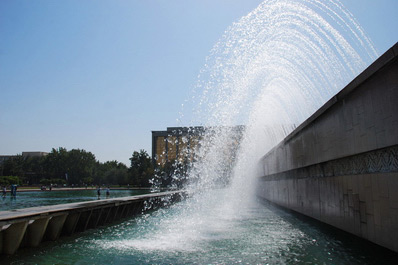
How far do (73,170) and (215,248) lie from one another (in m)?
103

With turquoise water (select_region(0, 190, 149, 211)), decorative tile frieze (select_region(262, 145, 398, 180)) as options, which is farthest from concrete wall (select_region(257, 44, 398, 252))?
turquoise water (select_region(0, 190, 149, 211))

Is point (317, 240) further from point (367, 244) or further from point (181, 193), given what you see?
point (181, 193)

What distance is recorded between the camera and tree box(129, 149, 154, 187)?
81250 mm

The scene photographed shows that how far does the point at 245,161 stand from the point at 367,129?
23.8 meters

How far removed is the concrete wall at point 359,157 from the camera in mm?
7011

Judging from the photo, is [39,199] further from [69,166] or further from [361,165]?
[69,166]

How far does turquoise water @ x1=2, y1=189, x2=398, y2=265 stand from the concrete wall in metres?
0.59

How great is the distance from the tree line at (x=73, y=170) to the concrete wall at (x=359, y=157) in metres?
73.3

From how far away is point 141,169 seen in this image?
280 feet

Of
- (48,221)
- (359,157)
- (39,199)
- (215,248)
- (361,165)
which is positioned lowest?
(39,199)

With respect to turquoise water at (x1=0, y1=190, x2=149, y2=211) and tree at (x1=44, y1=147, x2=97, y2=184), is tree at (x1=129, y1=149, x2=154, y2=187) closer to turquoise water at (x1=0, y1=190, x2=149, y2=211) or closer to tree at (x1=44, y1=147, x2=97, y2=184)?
tree at (x1=44, y1=147, x2=97, y2=184)

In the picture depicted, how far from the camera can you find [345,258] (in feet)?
24.7

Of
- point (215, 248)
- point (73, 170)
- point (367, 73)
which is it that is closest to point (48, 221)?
point (215, 248)

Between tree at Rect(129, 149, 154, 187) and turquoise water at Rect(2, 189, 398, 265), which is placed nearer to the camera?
turquoise water at Rect(2, 189, 398, 265)
